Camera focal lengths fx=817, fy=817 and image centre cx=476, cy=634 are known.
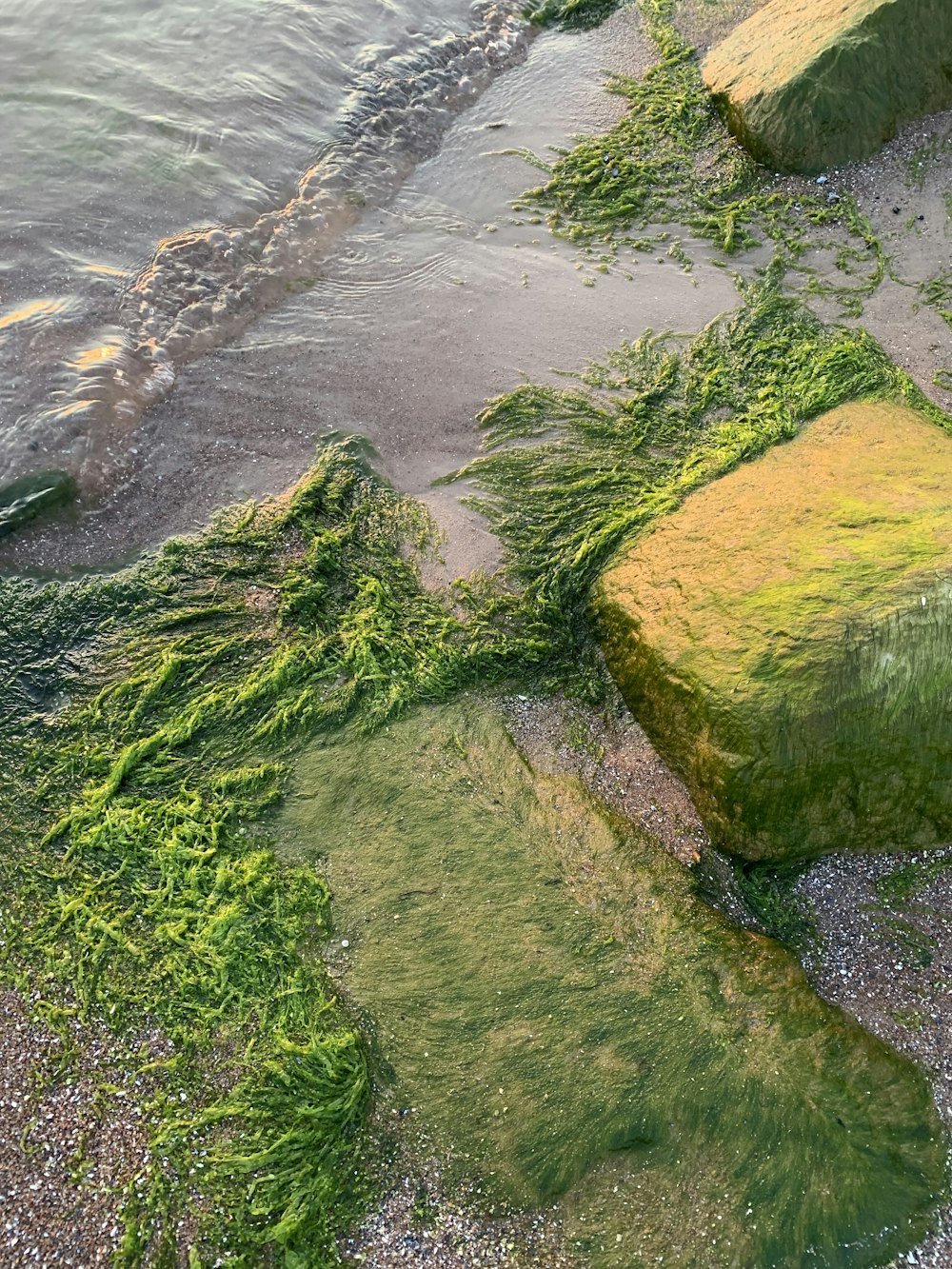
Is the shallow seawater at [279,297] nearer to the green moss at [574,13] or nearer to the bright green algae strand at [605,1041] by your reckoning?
the green moss at [574,13]

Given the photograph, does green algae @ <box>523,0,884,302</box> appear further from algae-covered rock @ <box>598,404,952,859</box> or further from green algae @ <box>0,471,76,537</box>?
green algae @ <box>0,471,76,537</box>

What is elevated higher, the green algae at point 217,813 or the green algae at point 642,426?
the green algae at point 642,426

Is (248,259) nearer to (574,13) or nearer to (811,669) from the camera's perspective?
(574,13)

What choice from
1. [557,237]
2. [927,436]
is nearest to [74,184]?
[557,237]

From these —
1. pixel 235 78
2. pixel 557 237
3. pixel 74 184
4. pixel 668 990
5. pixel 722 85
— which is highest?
pixel 722 85

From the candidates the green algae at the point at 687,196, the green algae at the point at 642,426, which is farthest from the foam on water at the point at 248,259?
the green algae at the point at 642,426

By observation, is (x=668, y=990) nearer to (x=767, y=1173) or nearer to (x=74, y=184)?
(x=767, y=1173)

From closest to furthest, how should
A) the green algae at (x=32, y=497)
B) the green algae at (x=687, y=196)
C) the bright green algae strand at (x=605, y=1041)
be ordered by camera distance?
1. the bright green algae strand at (x=605, y=1041)
2. the green algae at (x=32, y=497)
3. the green algae at (x=687, y=196)
